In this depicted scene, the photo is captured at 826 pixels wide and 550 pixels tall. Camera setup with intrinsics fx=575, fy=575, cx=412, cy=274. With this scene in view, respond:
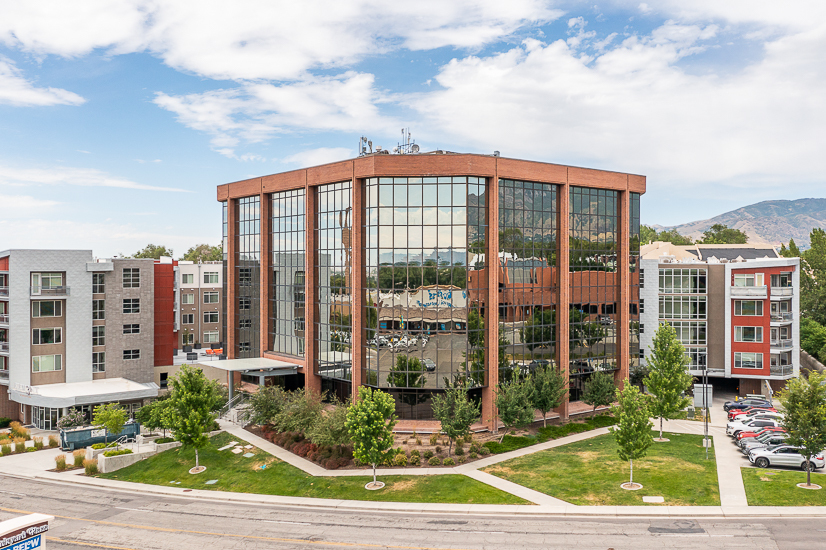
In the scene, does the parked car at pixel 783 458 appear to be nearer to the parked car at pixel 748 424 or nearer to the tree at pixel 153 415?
the parked car at pixel 748 424

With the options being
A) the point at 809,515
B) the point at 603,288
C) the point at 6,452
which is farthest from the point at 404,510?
the point at 6,452

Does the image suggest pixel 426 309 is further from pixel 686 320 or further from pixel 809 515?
pixel 686 320

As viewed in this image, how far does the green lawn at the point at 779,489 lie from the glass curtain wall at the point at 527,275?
1697cm

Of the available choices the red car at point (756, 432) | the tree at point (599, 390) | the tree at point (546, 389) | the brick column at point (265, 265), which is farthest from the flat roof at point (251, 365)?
the red car at point (756, 432)

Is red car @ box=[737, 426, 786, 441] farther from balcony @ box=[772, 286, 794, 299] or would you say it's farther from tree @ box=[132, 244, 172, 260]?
tree @ box=[132, 244, 172, 260]

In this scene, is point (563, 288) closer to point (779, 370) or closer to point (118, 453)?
point (779, 370)

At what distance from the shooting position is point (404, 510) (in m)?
31.7

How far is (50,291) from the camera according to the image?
182 feet

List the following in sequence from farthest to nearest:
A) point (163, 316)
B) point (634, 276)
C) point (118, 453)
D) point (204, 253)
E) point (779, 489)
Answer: point (204, 253) < point (163, 316) < point (634, 276) < point (118, 453) < point (779, 489)

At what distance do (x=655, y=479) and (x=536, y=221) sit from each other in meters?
22.5

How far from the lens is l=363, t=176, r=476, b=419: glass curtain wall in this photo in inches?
1766

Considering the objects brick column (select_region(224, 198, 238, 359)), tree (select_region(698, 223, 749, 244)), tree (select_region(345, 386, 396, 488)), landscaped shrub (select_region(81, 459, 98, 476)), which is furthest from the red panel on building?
tree (select_region(698, 223, 749, 244))

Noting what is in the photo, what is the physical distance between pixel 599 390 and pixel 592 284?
964 cm

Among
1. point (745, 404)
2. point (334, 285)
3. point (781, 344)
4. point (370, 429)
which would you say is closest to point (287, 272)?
point (334, 285)
